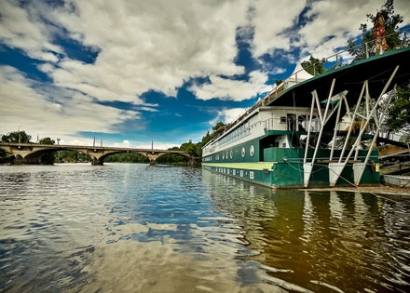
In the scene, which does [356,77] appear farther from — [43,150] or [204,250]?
[43,150]

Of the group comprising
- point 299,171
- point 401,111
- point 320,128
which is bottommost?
point 299,171

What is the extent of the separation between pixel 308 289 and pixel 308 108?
1995cm

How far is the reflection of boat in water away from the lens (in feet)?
49.3

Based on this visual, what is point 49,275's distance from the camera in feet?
14.1

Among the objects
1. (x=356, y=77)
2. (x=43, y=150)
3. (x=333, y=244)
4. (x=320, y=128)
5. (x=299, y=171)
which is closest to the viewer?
(x=333, y=244)

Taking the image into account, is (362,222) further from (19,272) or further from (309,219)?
(19,272)

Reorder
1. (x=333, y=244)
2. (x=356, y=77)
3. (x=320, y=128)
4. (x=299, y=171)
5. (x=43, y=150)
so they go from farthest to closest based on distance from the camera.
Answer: (x=43, y=150) → (x=299, y=171) → (x=320, y=128) → (x=356, y=77) → (x=333, y=244)

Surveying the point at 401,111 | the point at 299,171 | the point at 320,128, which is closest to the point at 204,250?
the point at 299,171

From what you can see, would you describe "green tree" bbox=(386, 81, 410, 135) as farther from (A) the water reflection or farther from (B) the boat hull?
(A) the water reflection

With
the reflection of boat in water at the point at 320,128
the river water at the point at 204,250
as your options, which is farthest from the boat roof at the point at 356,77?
the river water at the point at 204,250

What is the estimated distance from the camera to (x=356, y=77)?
1576 cm

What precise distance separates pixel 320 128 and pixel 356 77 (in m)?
4.31

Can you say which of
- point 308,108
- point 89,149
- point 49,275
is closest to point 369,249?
point 49,275

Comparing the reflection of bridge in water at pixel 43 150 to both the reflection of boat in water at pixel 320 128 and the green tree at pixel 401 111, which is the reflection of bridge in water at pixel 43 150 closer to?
the reflection of boat in water at pixel 320 128
